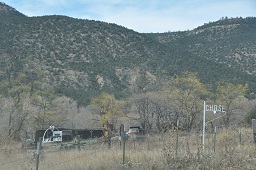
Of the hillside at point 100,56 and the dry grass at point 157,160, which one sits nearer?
the dry grass at point 157,160

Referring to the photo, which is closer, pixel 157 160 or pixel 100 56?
pixel 157 160

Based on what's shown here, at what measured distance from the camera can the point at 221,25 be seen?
109 meters

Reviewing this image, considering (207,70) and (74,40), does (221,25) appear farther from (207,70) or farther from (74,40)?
(74,40)

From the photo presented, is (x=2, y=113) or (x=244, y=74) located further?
(x=244, y=74)

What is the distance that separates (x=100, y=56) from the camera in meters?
71.1

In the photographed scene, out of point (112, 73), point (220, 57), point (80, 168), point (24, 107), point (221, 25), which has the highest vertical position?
point (221, 25)

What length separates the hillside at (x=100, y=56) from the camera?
2399 inches

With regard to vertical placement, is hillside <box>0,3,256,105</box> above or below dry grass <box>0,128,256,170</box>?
above

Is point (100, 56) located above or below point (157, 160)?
above

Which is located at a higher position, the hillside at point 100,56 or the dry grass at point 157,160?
the hillside at point 100,56

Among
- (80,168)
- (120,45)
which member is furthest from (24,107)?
(120,45)

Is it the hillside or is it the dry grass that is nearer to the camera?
the dry grass

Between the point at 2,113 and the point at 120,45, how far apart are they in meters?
47.6

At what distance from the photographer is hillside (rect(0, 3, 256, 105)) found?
6094cm
